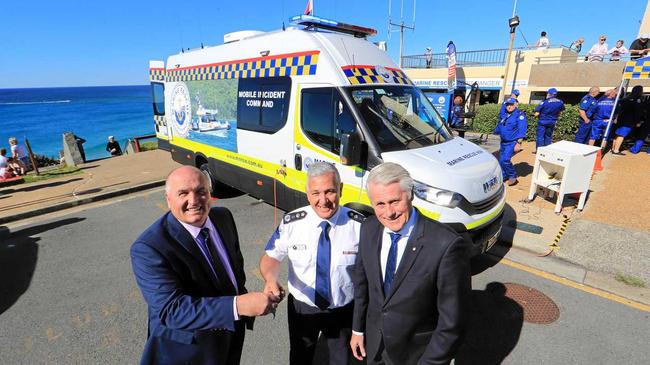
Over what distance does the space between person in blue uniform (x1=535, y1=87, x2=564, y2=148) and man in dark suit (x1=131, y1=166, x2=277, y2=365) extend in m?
8.99

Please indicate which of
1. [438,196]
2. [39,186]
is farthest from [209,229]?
[39,186]

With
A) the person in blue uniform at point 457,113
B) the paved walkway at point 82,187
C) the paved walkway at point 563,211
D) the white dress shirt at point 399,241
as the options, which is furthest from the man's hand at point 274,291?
the person in blue uniform at point 457,113

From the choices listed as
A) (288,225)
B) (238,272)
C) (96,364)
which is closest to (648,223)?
(288,225)

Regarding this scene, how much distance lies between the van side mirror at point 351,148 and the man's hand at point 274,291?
2094 millimetres

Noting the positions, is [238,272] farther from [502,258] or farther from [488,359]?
[502,258]

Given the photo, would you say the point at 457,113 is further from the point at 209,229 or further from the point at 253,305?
the point at 253,305

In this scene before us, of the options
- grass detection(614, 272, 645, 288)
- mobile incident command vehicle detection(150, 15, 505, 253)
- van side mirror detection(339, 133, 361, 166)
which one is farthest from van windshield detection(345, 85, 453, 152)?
grass detection(614, 272, 645, 288)

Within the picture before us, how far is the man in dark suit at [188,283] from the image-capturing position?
4.78 feet

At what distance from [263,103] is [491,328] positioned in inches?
167

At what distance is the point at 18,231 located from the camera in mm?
5758

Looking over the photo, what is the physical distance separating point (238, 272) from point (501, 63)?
2312 cm

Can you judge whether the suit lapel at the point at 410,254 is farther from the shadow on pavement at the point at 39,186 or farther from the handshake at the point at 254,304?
the shadow on pavement at the point at 39,186

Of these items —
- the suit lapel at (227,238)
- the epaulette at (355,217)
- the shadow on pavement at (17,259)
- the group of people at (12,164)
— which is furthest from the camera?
the group of people at (12,164)

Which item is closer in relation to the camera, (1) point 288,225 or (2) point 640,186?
(1) point 288,225
